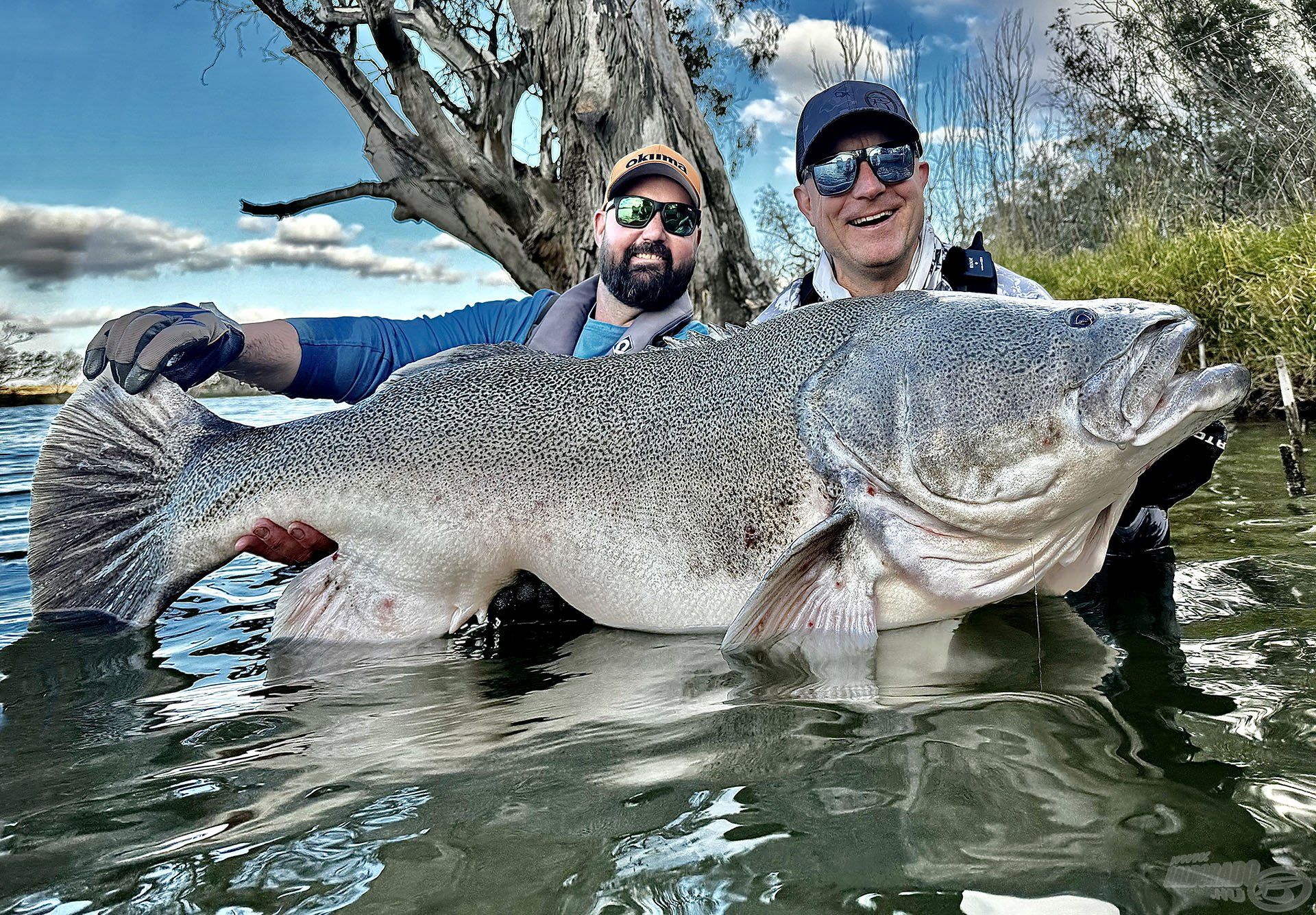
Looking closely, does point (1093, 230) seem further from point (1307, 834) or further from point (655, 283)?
point (1307, 834)

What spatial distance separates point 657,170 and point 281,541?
284 centimetres

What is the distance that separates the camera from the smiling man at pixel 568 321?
4.55m

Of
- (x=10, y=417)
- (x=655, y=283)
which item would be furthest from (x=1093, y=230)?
(x=10, y=417)

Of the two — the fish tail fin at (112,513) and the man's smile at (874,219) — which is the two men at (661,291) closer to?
the man's smile at (874,219)

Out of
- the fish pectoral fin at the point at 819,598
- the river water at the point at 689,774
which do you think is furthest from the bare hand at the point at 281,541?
the fish pectoral fin at the point at 819,598

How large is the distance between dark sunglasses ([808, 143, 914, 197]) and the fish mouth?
2052 mm

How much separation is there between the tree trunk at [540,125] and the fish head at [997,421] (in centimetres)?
776

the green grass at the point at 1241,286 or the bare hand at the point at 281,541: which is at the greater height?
the green grass at the point at 1241,286

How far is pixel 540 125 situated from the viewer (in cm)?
1168

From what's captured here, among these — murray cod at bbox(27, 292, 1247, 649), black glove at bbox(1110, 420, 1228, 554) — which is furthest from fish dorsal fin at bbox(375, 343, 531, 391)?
black glove at bbox(1110, 420, 1228, 554)

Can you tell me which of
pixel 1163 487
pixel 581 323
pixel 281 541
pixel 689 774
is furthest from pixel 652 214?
pixel 689 774

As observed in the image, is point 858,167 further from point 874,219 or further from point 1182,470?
point 1182,470

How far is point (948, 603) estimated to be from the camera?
2.84 meters

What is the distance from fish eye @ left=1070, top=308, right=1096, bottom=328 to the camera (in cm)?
265
